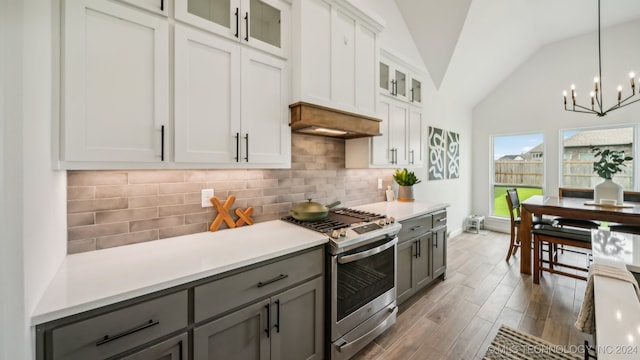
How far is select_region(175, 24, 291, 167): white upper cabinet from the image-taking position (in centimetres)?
140

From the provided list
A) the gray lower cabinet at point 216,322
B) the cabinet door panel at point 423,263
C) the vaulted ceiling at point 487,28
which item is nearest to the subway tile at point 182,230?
the gray lower cabinet at point 216,322

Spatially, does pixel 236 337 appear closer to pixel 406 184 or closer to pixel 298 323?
pixel 298 323

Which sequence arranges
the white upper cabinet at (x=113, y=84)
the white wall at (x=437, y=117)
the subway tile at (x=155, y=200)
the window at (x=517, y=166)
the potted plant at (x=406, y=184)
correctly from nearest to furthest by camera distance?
the white upper cabinet at (x=113, y=84), the subway tile at (x=155, y=200), the white wall at (x=437, y=117), the potted plant at (x=406, y=184), the window at (x=517, y=166)

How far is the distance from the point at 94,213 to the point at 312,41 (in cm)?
183

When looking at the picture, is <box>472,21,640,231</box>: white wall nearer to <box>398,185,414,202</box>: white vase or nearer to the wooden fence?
the wooden fence

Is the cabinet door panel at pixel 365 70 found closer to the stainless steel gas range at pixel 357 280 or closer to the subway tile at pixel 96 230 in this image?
the stainless steel gas range at pixel 357 280

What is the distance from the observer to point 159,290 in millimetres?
1045

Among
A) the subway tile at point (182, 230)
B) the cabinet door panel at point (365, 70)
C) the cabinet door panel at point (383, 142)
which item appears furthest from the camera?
the cabinet door panel at point (383, 142)

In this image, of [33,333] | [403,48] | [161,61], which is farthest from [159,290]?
[403,48]

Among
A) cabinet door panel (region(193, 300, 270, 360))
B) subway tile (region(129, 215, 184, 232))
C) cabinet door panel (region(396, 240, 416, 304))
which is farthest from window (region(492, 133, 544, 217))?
subway tile (region(129, 215, 184, 232))

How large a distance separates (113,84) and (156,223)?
849 mm

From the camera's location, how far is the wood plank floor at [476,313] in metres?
1.97

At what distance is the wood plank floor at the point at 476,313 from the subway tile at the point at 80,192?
2073 millimetres

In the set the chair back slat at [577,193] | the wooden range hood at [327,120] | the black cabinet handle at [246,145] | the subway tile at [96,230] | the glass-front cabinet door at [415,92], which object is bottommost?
the subway tile at [96,230]
